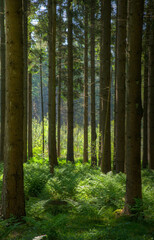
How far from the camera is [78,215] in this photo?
237 inches

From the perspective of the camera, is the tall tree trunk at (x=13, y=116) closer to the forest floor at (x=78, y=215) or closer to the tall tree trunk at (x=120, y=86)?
the forest floor at (x=78, y=215)

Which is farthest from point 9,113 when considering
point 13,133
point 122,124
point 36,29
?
point 36,29

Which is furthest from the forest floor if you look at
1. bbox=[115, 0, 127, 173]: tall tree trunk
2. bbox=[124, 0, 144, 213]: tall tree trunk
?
bbox=[115, 0, 127, 173]: tall tree trunk

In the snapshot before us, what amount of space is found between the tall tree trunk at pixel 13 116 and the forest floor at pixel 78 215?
48cm

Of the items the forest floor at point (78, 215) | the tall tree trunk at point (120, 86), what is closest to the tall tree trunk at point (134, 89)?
the forest floor at point (78, 215)

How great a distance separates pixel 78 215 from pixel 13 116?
297 centimetres

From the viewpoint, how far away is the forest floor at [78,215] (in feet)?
14.6

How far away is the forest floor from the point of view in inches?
175

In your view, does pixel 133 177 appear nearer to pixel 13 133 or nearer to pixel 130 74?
pixel 130 74

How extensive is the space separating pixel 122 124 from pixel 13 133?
18.1 ft

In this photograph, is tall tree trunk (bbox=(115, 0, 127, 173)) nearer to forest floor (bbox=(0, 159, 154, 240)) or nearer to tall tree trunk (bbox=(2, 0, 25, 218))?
forest floor (bbox=(0, 159, 154, 240))

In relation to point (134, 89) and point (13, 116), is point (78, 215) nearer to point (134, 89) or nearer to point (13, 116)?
point (13, 116)

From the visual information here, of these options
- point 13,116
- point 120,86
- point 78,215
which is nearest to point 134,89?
point 13,116

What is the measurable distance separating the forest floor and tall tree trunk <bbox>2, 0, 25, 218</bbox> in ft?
1.57
